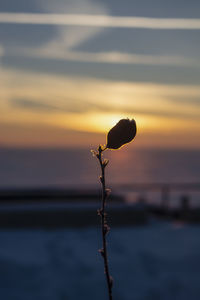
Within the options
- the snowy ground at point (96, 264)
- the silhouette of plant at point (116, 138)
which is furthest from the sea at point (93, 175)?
the silhouette of plant at point (116, 138)

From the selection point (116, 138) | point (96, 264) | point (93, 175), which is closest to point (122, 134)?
point (116, 138)

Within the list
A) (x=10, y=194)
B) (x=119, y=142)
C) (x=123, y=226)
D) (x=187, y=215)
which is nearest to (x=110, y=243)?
(x=123, y=226)

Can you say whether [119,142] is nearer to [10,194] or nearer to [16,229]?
[16,229]

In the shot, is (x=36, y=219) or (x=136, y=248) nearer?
(x=136, y=248)

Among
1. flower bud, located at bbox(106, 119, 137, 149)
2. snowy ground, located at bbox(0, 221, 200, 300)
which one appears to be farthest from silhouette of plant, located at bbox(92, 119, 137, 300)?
snowy ground, located at bbox(0, 221, 200, 300)

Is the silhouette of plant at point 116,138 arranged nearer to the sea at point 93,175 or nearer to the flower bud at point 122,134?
the flower bud at point 122,134

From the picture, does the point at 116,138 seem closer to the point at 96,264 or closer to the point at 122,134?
the point at 122,134
